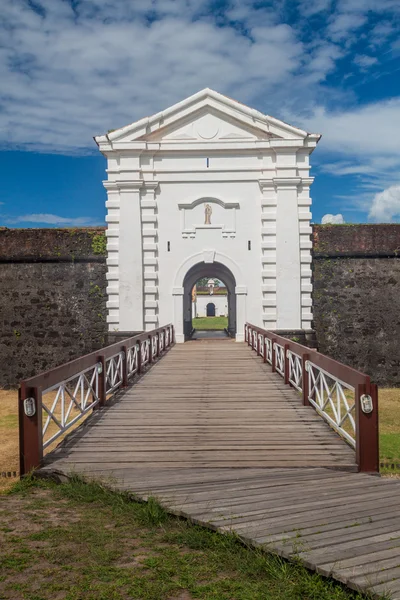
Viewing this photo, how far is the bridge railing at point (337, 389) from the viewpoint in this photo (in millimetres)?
5270

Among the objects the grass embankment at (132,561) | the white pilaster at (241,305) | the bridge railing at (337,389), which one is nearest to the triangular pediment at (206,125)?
the white pilaster at (241,305)

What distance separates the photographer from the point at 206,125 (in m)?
16.2

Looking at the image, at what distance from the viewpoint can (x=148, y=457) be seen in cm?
568

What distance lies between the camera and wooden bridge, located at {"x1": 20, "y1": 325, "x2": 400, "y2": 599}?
3.40 metres

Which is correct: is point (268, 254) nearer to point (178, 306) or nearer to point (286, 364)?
point (178, 306)

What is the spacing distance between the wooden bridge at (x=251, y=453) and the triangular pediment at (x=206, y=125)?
26.6 feet

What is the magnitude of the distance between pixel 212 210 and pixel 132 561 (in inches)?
544

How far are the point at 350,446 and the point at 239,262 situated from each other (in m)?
10.7

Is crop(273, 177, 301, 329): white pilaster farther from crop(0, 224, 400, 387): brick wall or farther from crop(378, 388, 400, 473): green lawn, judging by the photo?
crop(378, 388, 400, 473): green lawn

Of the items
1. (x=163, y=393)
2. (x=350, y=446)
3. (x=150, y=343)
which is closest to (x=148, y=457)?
(x=350, y=446)

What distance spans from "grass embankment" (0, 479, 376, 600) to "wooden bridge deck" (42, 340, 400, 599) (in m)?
0.12

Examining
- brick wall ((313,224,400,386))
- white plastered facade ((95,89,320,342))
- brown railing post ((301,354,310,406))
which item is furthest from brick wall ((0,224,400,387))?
brown railing post ((301,354,310,406))

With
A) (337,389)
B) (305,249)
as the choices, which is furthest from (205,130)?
(337,389)

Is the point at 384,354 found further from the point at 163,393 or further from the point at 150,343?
the point at 163,393
